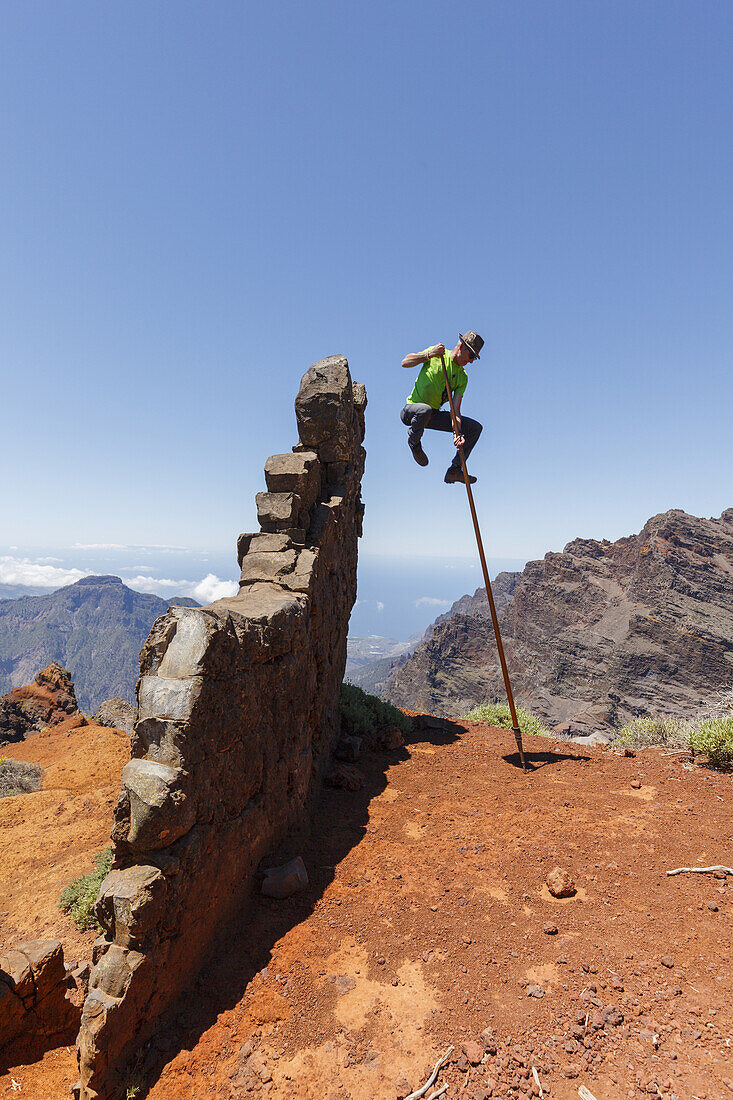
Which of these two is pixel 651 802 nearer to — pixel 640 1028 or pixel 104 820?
pixel 640 1028

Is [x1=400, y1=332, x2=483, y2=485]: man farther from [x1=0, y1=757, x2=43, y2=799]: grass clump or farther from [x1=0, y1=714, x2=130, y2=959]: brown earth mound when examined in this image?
[x1=0, y1=757, x2=43, y2=799]: grass clump

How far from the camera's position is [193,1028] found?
4.31 m

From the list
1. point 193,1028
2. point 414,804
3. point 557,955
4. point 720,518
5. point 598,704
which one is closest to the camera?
point 193,1028

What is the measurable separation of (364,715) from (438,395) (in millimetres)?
6950

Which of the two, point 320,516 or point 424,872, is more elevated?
point 320,516

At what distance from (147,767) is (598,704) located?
53.1m

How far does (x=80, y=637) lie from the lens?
17838 centimetres

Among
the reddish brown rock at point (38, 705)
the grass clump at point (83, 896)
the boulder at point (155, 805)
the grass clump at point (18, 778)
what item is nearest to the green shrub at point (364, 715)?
the grass clump at point (83, 896)

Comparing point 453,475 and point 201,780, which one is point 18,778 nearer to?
point 201,780

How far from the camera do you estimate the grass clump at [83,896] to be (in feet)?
22.3

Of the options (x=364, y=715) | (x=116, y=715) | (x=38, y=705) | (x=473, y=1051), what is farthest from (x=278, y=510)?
(x=38, y=705)

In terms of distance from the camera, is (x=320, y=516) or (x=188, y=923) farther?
(x=320, y=516)

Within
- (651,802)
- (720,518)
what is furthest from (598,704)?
(651,802)

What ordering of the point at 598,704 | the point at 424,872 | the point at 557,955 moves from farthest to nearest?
the point at 598,704 < the point at 424,872 < the point at 557,955
